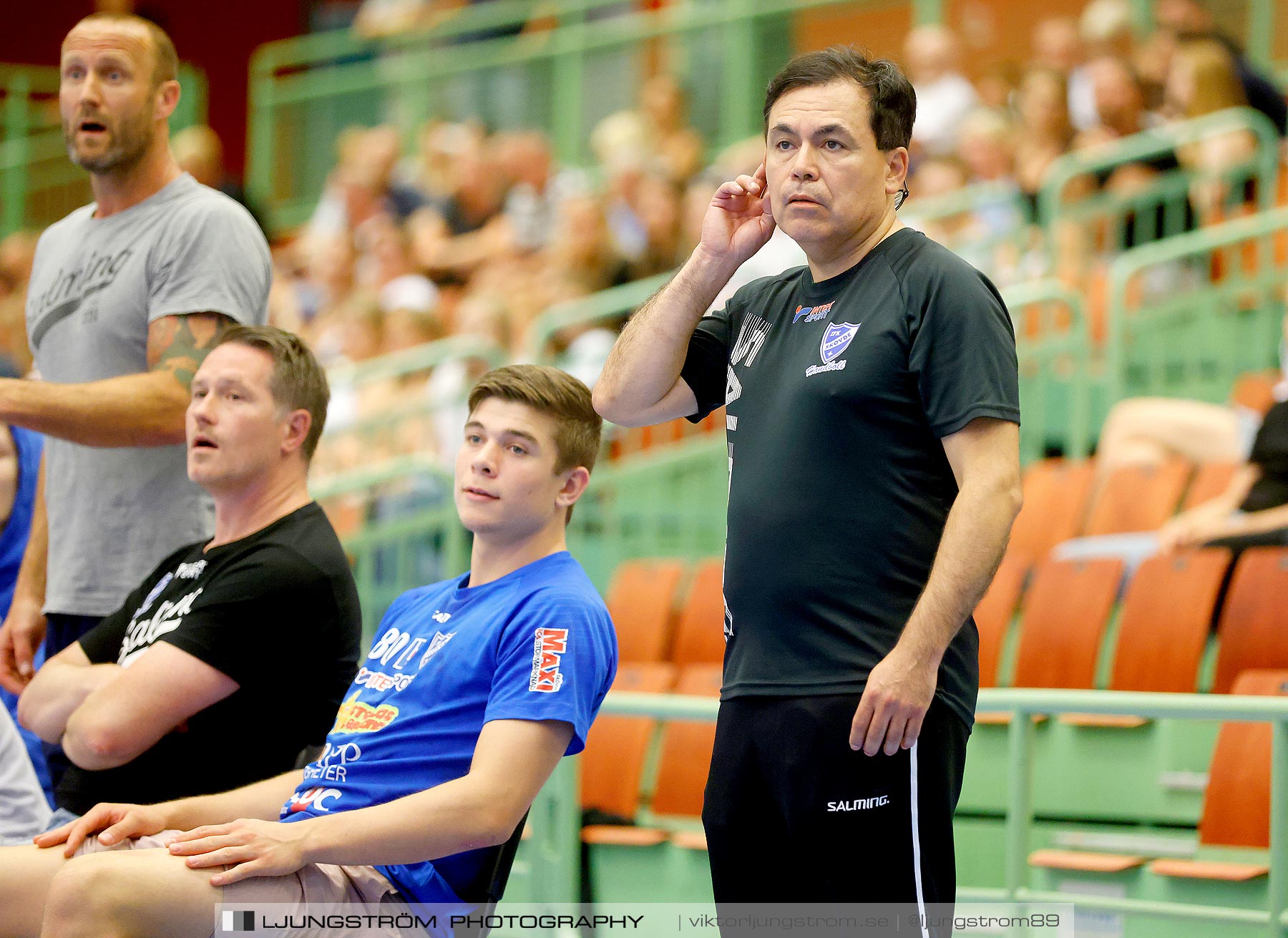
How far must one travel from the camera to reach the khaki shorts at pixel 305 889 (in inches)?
88.1

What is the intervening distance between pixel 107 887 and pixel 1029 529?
3933mm

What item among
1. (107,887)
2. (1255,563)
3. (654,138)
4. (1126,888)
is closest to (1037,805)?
(1126,888)

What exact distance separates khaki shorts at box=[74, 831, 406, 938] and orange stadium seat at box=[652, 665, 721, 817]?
201cm

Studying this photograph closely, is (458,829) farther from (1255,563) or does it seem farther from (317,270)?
(317,270)

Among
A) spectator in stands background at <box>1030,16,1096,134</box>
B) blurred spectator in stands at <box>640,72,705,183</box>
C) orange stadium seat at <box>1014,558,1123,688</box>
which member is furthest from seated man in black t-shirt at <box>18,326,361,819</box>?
blurred spectator in stands at <box>640,72,705,183</box>

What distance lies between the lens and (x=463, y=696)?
245 cm

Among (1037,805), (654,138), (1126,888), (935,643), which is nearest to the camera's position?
(935,643)

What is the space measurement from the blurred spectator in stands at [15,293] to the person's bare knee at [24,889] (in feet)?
22.1

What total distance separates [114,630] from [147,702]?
0.34m

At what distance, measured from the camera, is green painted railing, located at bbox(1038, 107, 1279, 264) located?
7.21 m

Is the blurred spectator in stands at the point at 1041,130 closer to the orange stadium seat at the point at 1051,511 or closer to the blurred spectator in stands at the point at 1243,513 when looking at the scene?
the orange stadium seat at the point at 1051,511

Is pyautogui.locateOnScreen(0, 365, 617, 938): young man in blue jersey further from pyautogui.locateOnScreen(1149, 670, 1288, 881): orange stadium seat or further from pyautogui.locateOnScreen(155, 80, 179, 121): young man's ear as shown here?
pyautogui.locateOnScreen(1149, 670, 1288, 881): orange stadium seat

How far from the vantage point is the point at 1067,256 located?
7.27 metres

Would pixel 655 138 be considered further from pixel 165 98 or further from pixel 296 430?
pixel 296 430
